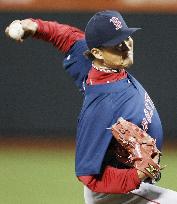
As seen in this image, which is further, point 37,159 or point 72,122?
point 72,122

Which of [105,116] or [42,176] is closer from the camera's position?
[105,116]

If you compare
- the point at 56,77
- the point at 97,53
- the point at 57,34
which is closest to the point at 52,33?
the point at 57,34

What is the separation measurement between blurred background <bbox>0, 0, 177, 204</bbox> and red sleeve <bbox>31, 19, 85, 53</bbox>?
2553 millimetres

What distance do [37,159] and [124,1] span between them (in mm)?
1786

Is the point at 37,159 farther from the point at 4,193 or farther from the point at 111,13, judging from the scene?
the point at 111,13

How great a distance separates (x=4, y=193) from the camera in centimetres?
520

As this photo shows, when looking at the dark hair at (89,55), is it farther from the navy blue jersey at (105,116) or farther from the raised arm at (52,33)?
the raised arm at (52,33)

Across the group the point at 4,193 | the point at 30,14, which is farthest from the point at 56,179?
the point at 30,14

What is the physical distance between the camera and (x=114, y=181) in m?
3.03

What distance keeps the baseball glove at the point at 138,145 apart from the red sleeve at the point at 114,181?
0.06 m

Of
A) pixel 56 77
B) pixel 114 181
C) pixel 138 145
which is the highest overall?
pixel 138 145

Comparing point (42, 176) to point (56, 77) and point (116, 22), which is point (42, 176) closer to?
point (56, 77)

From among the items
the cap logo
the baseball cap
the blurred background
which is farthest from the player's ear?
the blurred background

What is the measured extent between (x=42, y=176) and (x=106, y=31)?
2.67m
